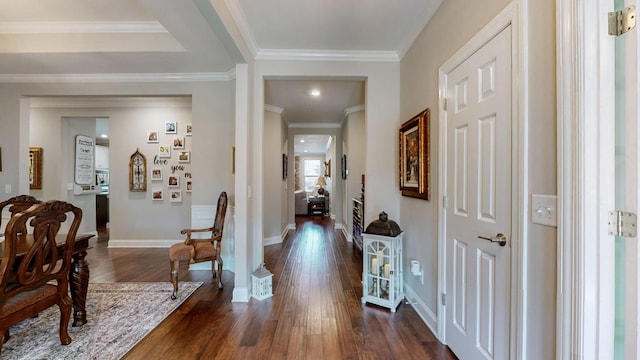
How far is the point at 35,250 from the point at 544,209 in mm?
2733

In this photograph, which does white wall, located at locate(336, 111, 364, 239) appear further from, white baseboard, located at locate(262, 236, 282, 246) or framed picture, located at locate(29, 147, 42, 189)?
framed picture, located at locate(29, 147, 42, 189)

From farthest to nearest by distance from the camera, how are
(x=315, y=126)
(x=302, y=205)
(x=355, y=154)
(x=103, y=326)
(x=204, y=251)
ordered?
1. (x=302, y=205)
2. (x=315, y=126)
3. (x=355, y=154)
4. (x=204, y=251)
5. (x=103, y=326)

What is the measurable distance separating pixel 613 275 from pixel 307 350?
5.59 feet

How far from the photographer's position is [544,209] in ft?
3.67

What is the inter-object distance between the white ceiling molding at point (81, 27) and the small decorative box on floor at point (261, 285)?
2750mm

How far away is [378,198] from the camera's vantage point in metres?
2.89

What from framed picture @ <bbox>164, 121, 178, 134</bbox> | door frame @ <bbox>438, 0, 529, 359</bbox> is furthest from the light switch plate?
framed picture @ <bbox>164, 121, 178, 134</bbox>

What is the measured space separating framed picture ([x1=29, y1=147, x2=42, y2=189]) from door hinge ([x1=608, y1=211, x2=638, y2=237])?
279 inches

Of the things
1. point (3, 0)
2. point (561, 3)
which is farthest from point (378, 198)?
point (3, 0)

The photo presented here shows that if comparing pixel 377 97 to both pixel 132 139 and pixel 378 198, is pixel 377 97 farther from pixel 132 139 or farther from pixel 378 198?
pixel 132 139

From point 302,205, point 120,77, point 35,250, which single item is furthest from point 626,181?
point 302,205

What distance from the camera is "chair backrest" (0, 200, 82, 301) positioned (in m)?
1.44

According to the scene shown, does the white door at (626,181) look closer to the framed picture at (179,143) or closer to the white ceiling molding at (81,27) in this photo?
the white ceiling molding at (81,27)

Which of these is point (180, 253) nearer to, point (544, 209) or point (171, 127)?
point (171, 127)
